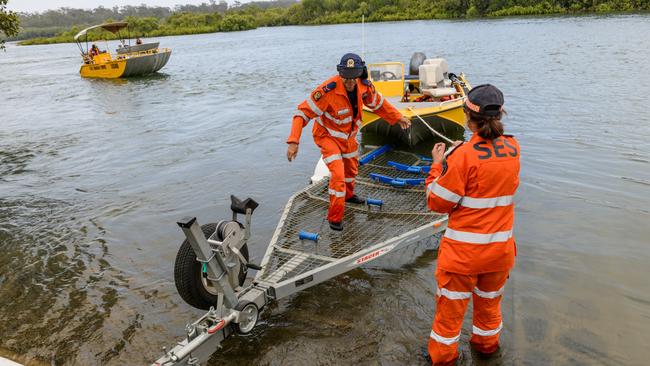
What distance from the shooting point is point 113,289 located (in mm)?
5371

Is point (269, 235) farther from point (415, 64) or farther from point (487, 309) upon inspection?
point (415, 64)

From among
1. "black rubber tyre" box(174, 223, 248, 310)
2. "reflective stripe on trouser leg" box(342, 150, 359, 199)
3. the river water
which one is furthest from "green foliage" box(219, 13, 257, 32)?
"black rubber tyre" box(174, 223, 248, 310)

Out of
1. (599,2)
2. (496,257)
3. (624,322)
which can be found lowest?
(624,322)

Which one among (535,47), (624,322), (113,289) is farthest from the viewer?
(535,47)

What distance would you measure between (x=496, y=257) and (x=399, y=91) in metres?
8.08

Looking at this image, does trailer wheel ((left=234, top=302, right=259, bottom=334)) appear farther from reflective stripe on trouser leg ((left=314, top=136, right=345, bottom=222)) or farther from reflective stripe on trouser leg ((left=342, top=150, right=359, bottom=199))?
reflective stripe on trouser leg ((left=342, top=150, right=359, bottom=199))

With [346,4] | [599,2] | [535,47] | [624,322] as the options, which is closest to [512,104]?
[624,322]

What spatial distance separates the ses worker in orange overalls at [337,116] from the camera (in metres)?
5.06

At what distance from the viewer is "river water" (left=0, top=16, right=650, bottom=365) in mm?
4309

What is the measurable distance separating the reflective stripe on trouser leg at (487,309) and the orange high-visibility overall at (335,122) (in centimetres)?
216

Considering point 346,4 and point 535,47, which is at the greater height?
point 346,4

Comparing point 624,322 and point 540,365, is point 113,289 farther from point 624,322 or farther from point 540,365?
point 624,322

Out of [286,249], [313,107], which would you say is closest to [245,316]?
[286,249]

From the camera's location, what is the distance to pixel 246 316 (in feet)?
12.5
